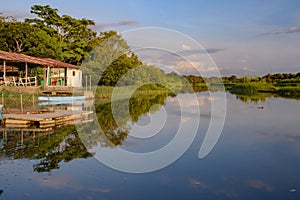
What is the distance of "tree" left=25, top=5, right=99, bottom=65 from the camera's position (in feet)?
111

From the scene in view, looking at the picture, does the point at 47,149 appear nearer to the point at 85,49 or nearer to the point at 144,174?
the point at 144,174

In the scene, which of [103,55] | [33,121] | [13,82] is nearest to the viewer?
[33,121]

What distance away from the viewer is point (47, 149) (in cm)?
866

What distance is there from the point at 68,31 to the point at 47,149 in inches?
1144

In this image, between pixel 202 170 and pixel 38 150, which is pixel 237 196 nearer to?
pixel 202 170

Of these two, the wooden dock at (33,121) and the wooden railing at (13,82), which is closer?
the wooden dock at (33,121)

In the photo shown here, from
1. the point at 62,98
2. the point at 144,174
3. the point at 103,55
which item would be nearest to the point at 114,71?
the point at 103,55

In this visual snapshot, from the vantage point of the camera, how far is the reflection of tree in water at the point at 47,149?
298 inches

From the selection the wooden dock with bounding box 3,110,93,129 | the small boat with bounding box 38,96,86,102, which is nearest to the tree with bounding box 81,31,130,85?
the small boat with bounding box 38,96,86,102

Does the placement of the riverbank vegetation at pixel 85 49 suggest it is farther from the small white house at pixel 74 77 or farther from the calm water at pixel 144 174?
the calm water at pixel 144 174

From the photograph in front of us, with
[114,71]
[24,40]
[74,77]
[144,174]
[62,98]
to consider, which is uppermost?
[24,40]

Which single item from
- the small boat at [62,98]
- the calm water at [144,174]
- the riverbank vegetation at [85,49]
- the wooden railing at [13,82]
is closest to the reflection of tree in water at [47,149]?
the calm water at [144,174]

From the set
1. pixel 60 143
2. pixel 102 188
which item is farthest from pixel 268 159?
pixel 60 143

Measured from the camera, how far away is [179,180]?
6434 millimetres
